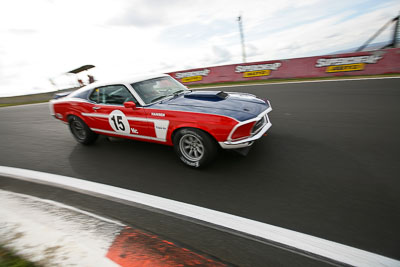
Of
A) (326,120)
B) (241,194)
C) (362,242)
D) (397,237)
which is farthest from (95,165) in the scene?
(326,120)

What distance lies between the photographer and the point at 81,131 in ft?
14.5

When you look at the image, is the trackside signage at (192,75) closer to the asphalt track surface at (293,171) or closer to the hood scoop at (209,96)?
the asphalt track surface at (293,171)

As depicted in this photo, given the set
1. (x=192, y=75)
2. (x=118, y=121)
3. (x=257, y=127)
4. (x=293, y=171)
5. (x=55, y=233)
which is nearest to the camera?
(x=55, y=233)

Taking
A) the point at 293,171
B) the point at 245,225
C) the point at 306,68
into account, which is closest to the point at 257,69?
the point at 306,68

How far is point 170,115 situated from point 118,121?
1109mm

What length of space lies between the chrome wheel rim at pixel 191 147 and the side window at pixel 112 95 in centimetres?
104

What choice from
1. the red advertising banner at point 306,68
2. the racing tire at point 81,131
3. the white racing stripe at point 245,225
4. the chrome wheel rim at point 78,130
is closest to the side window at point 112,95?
the racing tire at point 81,131

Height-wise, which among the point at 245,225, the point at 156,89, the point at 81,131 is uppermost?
the point at 156,89

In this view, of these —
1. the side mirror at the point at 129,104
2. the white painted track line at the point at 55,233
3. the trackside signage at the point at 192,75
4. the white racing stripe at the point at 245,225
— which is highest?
the trackside signage at the point at 192,75

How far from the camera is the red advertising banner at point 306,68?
1009cm

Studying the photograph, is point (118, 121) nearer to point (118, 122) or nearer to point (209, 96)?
point (118, 122)

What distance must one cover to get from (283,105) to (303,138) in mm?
2718

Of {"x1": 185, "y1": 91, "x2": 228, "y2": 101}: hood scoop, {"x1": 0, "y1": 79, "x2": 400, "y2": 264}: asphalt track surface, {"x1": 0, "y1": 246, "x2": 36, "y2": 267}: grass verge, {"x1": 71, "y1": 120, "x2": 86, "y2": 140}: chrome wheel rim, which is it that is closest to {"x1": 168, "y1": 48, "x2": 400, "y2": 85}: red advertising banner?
{"x1": 0, "y1": 79, "x2": 400, "y2": 264}: asphalt track surface

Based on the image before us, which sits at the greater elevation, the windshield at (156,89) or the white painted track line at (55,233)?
the windshield at (156,89)
